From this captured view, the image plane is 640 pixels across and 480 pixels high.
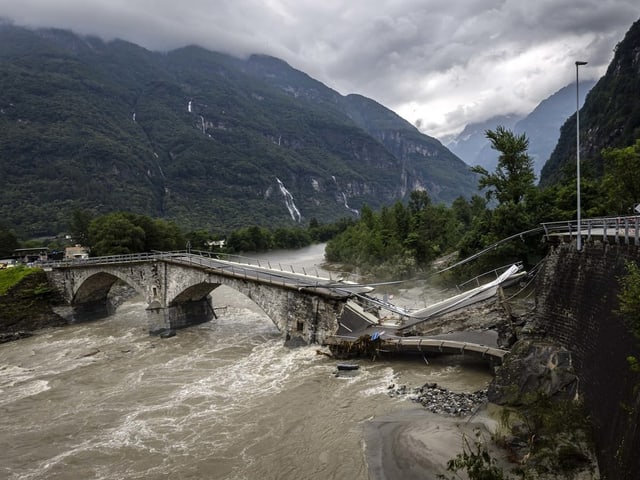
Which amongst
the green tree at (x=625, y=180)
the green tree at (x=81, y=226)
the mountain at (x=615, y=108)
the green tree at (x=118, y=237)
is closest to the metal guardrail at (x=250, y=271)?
the green tree at (x=118, y=237)

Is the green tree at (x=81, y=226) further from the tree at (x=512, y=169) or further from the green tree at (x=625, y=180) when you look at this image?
the green tree at (x=625, y=180)

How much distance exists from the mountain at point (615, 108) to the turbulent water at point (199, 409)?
2699 inches

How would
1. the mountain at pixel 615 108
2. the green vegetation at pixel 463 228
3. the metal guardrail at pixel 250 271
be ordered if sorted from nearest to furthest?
1. the metal guardrail at pixel 250 271
2. the green vegetation at pixel 463 228
3. the mountain at pixel 615 108

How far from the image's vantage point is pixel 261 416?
17.8m

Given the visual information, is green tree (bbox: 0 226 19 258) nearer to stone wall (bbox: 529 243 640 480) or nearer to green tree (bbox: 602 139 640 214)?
stone wall (bbox: 529 243 640 480)

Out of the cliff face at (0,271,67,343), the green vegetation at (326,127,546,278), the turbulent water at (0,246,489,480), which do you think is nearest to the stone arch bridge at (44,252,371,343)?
the cliff face at (0,271,67,343)

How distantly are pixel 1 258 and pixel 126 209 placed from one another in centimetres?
8511

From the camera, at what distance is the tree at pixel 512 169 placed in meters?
30.2

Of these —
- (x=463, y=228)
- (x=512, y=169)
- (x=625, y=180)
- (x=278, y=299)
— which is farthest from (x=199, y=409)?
(x=463, y=228)

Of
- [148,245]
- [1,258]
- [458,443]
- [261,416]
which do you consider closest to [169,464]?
[261,416]

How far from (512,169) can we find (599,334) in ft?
69.5

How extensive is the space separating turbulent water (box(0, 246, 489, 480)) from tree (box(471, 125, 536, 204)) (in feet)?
50.7

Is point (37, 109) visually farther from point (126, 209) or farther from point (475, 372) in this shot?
point (475, 372)

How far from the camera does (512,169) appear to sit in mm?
31203
